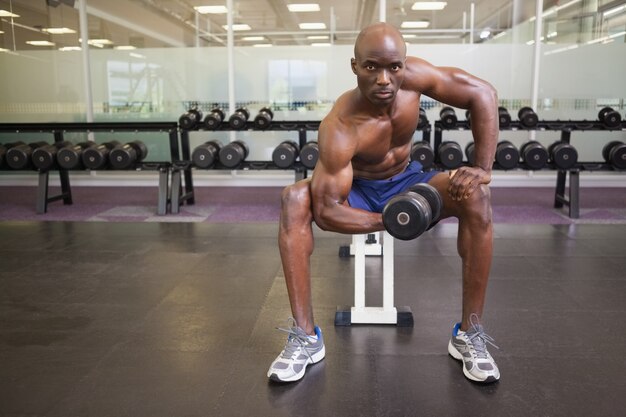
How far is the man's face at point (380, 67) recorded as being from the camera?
1.57 metres

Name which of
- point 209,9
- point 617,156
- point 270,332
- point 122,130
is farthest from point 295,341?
point 209,9

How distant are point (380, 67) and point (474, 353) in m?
0.95

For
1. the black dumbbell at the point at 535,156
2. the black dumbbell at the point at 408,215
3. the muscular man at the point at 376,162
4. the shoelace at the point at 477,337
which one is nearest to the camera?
the black dumbbell at the point at 408,215

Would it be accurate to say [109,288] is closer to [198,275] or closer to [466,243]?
[198,275]

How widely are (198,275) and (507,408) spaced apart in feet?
5.78

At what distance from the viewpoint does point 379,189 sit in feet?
6.28

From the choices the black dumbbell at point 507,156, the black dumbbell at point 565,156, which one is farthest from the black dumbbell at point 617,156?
the black dumbbell at point 507,156

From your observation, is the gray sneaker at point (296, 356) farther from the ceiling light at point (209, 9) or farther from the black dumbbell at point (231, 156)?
the ceiling light at point (209, 9)

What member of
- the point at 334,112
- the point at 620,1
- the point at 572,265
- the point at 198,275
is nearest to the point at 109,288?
the point at 198,275

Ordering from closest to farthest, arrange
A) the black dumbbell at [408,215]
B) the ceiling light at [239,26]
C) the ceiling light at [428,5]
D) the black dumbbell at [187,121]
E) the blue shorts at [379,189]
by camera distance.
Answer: the black dumbbell at [408,215] → the blue shorts at [379,189] → the black dumbbell at [187,121] → the ceiling light at [428,5] → the ceiling light at [239,26]

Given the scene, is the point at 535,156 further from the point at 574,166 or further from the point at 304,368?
the point at 304,368

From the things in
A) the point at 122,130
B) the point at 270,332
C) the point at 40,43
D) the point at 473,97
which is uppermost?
the point at 40,43

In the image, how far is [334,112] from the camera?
1.77 meters

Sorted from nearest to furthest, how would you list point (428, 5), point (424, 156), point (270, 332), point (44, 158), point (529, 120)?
1. point (270, 332)
2. point (424, 156)
3. point (529, 120)
4. point (44, 158)
5. point (428, 5)
